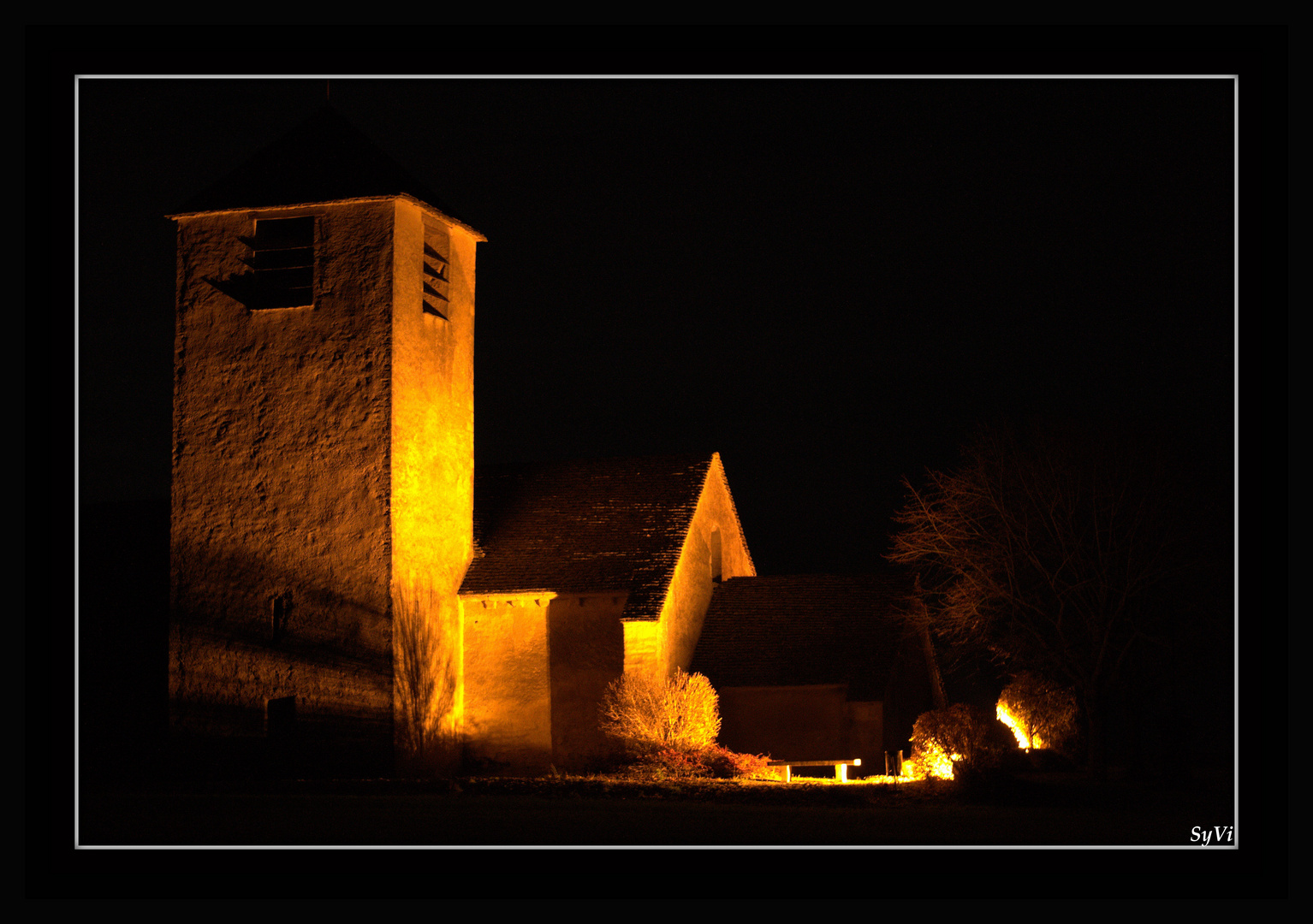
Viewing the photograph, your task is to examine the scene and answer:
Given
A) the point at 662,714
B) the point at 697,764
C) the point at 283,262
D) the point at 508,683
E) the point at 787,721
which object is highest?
the point at 283,262

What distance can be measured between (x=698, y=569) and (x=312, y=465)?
869cm

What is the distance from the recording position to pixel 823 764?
2741 cm

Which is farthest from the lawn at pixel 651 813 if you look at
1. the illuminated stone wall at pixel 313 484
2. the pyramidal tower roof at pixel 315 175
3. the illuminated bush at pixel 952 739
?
the pyramidal tower roof at pixel 315 175

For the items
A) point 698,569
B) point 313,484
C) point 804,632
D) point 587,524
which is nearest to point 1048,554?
point 804,632

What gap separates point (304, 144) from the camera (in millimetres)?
29516

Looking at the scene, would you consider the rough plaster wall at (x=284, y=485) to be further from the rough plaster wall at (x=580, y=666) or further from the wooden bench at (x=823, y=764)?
the wooden bench at (x=823, y=764)

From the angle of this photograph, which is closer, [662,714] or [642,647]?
[662,714]

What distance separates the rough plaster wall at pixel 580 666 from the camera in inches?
1113

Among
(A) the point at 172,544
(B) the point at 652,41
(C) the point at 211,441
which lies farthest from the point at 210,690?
(B) the point at 652,41

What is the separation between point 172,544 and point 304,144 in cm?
877

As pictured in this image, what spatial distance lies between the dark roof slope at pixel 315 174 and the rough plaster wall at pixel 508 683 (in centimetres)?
870

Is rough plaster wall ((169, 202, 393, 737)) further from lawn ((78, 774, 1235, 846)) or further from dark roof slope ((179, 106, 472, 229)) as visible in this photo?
lawn ((78, 774, 1235, 846))

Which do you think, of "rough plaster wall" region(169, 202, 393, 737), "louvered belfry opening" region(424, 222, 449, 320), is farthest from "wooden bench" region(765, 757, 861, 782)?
"louvered belfry opening" region(424, 222, 449, 320)

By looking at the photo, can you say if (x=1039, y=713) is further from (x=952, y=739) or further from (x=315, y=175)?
(x=315, y=175)
